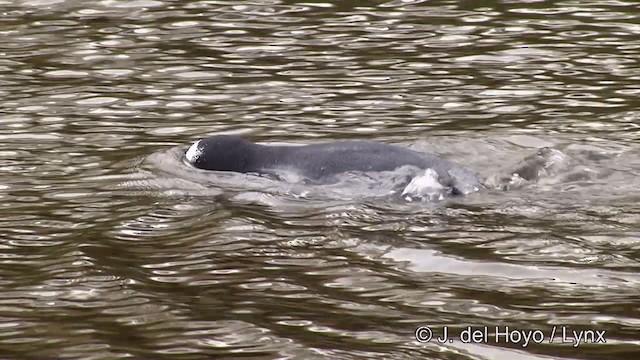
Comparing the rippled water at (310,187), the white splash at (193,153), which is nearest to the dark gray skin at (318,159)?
the white splash at (193,153)

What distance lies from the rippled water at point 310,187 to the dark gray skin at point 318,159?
0.11m

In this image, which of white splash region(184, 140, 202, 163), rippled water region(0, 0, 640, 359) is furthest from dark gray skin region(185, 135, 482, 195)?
rippled water region(0, 0, 640, 359)

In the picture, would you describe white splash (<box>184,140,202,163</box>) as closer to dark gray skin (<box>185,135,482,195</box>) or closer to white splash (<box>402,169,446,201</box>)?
dark gray skin (<box>185,135,482,195</box>)

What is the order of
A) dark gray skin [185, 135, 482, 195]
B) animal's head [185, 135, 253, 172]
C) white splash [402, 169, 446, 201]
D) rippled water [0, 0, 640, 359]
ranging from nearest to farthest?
rippled water [0, 0, 640, 359], white splash [402, 169, 446, 201], dark gray skin [185, 135, 482, 195], animal's head [185, 135, 253, 172]

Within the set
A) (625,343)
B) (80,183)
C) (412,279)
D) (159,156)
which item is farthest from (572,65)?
(625,343)

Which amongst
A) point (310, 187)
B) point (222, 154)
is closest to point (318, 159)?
point (310, 187)

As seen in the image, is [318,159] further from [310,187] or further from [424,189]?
[424,189]

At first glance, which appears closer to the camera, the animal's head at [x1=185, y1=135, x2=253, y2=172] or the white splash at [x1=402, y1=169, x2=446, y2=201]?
the white splash at [x1=402, y1=169, x2=446, y2=201]

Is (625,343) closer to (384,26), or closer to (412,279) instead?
(412,279)

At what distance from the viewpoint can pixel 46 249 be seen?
5.90 m

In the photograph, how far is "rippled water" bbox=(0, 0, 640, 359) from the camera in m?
4.86

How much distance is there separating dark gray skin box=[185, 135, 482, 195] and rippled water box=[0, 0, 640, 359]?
0.36ft

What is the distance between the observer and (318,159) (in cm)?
707

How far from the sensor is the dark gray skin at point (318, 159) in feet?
22.4
